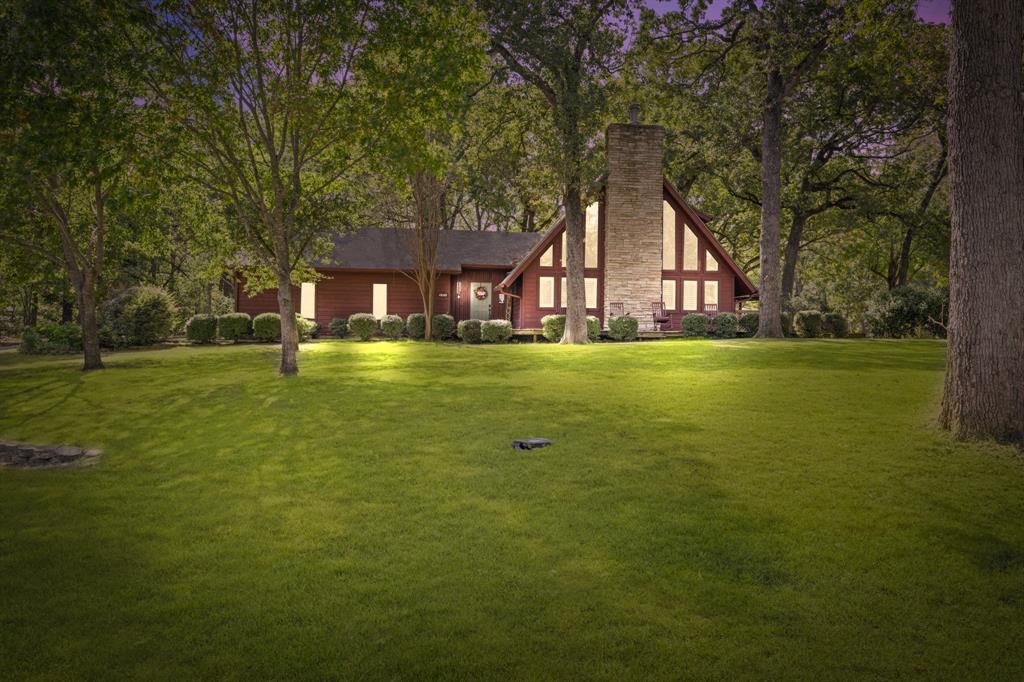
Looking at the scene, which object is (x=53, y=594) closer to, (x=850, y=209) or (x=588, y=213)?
(x=588, y=213)

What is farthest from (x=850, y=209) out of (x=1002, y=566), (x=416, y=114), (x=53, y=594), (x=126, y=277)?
(x=126, y=277)

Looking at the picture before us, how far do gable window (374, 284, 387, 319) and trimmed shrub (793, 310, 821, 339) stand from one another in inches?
848

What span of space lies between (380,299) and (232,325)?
9.02 m

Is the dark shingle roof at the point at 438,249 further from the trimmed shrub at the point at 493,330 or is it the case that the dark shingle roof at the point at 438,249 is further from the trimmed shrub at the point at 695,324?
the trimmed shrub at the point at 695,324

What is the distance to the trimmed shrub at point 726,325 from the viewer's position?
3130 cm

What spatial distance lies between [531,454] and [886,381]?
30.0 feet

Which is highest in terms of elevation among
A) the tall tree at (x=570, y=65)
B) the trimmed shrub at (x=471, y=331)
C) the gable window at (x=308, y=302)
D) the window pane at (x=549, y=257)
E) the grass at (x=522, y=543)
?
the tall tree at (x=570, y=65)

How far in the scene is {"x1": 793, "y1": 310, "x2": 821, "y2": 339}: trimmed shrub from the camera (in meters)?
30.4

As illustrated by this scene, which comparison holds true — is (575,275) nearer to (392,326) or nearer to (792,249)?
(392,326)

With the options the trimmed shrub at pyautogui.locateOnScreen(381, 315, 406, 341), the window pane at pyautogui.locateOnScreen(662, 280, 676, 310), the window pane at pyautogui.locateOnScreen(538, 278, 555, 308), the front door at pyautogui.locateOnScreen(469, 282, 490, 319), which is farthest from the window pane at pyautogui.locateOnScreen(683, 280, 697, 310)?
the trimmed shrub at pyautogui.locateOnScreen(381, 315, 406, 341)

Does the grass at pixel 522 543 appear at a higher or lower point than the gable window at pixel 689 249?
lower

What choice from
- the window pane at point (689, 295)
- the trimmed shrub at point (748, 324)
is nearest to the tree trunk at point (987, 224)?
the trimmed shrub at point (748, 324)

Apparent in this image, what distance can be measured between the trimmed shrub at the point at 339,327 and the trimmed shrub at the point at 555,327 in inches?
472

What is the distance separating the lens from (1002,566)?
5711mm
